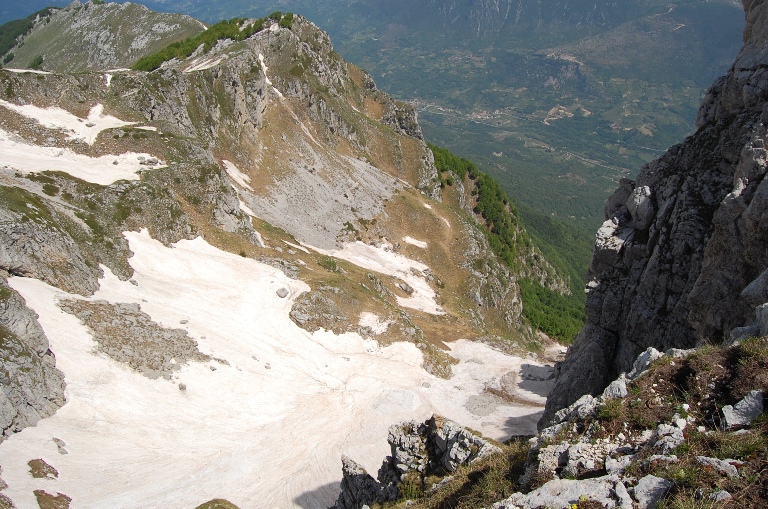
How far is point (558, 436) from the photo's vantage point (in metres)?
15.0

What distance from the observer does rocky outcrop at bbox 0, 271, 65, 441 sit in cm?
3031

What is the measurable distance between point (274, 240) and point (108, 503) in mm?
44253

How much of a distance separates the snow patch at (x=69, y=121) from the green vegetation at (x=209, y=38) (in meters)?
42.1

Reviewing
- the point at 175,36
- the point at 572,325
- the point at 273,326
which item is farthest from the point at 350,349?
the point at 175,36

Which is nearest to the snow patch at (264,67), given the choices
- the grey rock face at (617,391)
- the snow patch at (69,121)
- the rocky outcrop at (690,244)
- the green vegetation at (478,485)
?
the snow patch at (69,121)

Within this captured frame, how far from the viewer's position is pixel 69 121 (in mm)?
64062

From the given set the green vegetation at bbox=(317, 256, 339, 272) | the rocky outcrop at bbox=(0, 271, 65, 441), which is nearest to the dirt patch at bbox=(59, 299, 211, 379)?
the rocky outcrop at bbox=(0, 271, 65, 441)

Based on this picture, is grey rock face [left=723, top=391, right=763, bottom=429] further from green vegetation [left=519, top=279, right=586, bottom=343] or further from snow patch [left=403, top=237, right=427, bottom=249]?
green vegetation [left=519, top=279, right=586, bottom=343]

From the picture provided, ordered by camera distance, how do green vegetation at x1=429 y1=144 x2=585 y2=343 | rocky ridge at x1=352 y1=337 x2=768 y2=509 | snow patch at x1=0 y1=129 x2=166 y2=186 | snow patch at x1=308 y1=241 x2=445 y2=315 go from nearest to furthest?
rocky ridge at x1=352 y1=337 x2=768 y2=509 → snow patch at x1=0 y1=129 x2=166 y2=186 → snow patch at x1=308 y1=241 x2=445 y2=315 → green vegetation at x1=429 y1=144 x2=585 y2=343

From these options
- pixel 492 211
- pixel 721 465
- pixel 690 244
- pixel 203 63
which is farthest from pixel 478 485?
pixel 492 211

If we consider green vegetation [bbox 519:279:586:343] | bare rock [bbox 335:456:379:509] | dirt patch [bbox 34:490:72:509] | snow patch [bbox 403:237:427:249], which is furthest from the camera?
green vegetation [bbox 519:279:586:343]

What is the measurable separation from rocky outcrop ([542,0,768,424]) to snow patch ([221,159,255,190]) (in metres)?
59.7

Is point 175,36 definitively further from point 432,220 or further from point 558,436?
point 558,436

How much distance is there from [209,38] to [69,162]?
65675 millimetres
